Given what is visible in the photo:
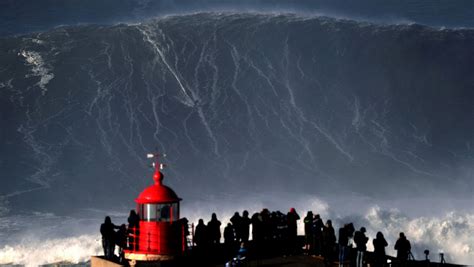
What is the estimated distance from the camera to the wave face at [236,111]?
40438mm

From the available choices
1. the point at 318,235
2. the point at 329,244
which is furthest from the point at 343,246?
the point at 318,235

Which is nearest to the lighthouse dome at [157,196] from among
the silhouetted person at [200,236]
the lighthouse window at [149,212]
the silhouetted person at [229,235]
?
the lighthouse window at [149,212]

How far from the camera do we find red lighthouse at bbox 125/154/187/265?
17.4 m

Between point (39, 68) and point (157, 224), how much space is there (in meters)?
29.4

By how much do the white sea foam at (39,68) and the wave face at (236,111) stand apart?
0.06m

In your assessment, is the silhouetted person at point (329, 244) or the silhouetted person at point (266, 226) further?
the silhouetted person at point (266, 226)

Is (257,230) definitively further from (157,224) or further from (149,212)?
(149,212)

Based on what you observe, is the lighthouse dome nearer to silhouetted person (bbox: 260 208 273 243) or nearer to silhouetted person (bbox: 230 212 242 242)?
silhouetted person (bbox: 230 212 242 242)

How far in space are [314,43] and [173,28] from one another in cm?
659

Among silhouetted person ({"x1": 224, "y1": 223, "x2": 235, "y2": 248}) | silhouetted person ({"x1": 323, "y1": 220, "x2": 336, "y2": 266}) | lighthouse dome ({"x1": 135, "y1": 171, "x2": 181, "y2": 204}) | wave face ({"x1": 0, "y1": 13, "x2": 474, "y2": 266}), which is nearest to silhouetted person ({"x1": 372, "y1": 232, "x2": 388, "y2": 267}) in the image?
silhouetted person ({"x1": 323, "y1": 220, "x2": 336, "y2": 266})

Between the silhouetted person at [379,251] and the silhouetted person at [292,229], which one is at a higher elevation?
the silhouetted person at [292,229]

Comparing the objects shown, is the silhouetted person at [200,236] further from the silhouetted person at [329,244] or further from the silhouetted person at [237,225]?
the silhouetted person at [329,244]

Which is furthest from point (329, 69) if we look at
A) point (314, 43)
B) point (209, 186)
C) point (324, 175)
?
point (209, 186)

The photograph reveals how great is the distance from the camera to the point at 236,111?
44.9 metres
